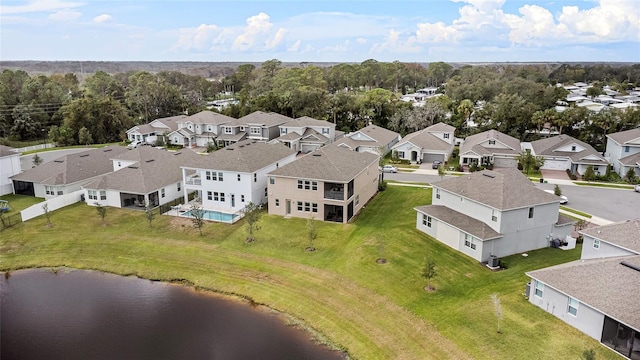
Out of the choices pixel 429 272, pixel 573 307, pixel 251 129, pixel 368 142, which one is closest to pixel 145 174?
pixel 429 272

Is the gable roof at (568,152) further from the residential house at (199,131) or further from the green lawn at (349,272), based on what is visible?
the residential house at (199,131)

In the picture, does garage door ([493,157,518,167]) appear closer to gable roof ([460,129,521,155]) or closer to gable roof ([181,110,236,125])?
gable roof ([460,129,521,155])

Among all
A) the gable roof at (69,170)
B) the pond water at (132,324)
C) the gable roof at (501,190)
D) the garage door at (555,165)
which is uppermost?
the gable roof at (501,190)

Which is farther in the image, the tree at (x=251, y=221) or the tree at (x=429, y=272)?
the tree at (x=251, y=221)

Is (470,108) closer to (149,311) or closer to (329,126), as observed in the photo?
(329,126)

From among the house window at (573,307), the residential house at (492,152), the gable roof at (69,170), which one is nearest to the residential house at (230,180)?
the gable roof at (69,170)
